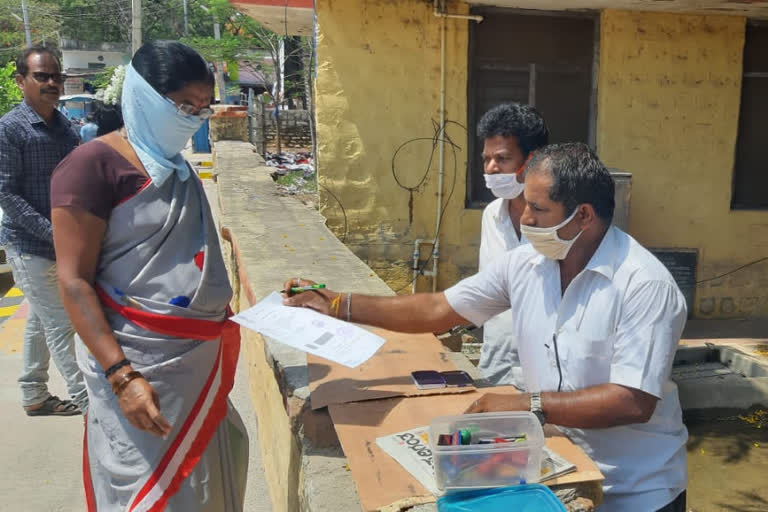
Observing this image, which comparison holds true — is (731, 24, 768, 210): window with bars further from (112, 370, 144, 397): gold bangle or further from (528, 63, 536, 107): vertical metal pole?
(112, 370, 144, 397): gold bangle

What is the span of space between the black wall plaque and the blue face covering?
624 cm

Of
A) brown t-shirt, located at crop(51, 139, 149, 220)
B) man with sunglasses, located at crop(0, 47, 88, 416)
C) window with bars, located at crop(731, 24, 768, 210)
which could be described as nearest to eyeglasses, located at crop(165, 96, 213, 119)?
brown t-shirt, located at crop(51, 139, 149, 220)

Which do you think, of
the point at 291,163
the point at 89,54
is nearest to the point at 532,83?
the point at 291,163

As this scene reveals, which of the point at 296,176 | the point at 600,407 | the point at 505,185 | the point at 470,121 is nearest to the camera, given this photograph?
the point at 600,407

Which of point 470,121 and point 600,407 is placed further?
point 470,121

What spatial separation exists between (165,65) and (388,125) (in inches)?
190

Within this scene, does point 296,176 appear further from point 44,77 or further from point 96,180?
point 96,180

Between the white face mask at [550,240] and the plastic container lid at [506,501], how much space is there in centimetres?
70

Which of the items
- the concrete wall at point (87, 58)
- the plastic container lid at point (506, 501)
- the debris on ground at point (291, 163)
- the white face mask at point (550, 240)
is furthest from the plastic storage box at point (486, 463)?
the concrete wall at point (87, 58)

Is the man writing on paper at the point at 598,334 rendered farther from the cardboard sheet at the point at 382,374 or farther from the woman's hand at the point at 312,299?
the woman's hand at the point at 312,299

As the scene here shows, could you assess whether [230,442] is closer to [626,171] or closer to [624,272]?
[624,272]

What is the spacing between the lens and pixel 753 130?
7293 millimetres

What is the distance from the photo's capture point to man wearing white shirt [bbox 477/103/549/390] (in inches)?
108

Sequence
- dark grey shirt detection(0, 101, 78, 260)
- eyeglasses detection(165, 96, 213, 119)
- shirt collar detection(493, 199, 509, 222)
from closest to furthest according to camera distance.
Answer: eyeglasses detection(165, 96, 213, 119), shirt collar detection(493, 199, 509, 222), dark grey shirt detection(0, 101, 78, 260)
